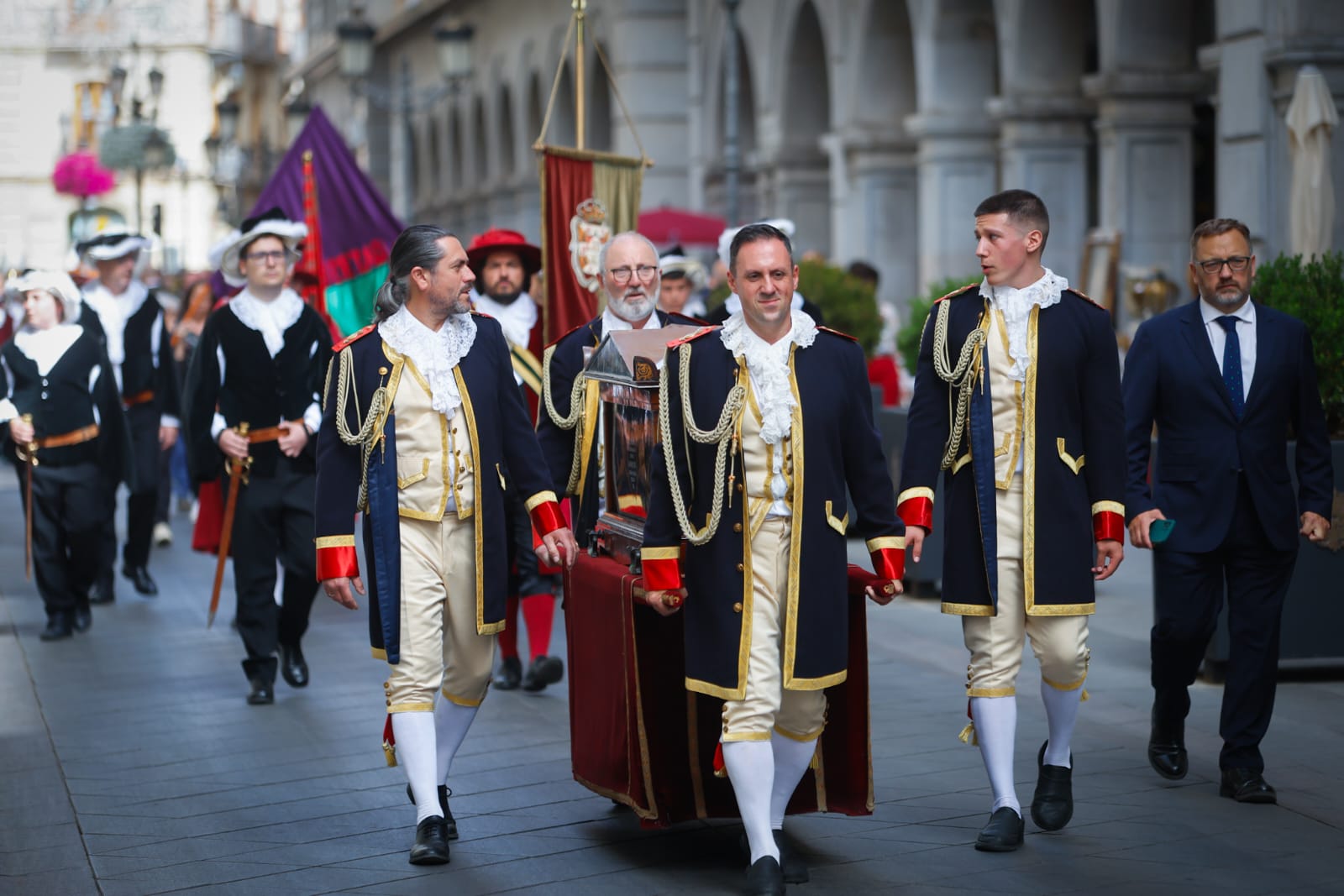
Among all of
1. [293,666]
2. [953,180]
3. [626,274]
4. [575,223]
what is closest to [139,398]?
[575,223]

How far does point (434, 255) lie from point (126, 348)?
6.56m

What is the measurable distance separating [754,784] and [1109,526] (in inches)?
53.7

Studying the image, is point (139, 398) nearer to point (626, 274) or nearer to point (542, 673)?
point (542, 673)

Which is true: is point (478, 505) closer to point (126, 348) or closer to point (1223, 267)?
point (1223, 267)

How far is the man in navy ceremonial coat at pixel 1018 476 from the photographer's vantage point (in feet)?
18.7

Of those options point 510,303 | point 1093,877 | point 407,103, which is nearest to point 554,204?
point 510,303

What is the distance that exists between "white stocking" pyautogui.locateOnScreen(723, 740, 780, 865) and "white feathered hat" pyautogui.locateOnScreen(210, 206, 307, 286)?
4169 millimetres

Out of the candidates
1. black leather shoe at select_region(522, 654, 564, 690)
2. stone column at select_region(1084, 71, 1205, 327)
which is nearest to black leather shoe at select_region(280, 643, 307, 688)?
black leather shoe at select_region(522, 654, 564, 690)

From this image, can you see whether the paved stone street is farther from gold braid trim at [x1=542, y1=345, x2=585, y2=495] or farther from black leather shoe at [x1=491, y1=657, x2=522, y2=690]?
gold braid trim at [x1=542, y1=345, x2=585, y2=495]

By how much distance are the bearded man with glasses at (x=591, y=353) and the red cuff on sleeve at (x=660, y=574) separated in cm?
156

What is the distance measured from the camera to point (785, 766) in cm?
548

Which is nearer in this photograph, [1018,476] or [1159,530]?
[1018,476]

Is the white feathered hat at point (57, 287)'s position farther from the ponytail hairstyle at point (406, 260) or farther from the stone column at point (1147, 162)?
the stone column at point (1147, 162)

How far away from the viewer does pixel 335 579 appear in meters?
5.79
